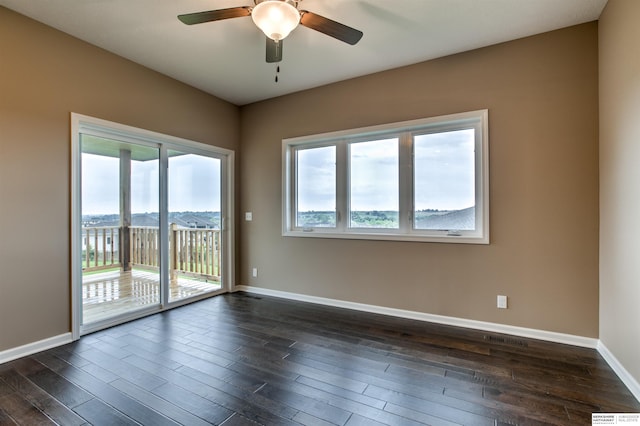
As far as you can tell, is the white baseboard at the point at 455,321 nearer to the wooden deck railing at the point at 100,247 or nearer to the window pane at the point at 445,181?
the window pane at the point at 445,181

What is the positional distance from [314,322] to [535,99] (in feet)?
10.3

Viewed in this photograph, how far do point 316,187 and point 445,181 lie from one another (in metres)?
1.68

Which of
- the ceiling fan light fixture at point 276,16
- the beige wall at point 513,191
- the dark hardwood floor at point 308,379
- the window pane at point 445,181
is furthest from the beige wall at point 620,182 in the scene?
the ceiling fan light fixture at point 276,16

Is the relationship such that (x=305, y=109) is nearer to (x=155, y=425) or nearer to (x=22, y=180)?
(x=22, y=180)

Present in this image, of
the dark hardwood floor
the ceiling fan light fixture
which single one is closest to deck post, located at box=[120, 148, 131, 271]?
the dark hardwood floor

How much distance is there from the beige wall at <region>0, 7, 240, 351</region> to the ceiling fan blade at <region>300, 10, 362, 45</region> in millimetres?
2346

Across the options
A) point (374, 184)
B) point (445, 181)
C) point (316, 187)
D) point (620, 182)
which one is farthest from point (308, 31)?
point (620, 182)

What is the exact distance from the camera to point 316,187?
14.0 feet

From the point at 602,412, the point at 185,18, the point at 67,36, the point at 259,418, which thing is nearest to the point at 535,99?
the point at 602,412

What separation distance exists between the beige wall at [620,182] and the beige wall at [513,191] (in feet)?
0.46

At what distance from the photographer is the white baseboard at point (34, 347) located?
2.48 metres

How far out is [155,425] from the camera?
1727mm

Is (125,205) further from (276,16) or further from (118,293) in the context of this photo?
(276,16)

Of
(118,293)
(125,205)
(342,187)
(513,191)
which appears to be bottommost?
(118,293)
